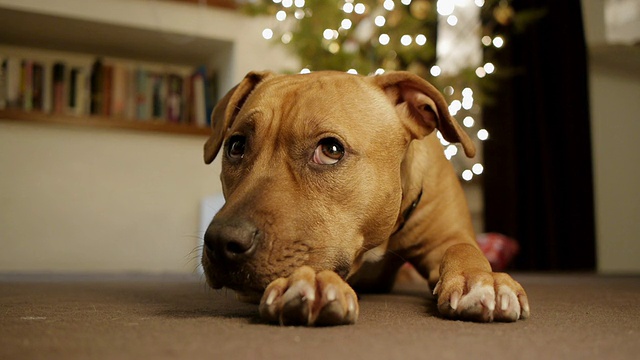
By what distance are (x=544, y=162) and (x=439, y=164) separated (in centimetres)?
278

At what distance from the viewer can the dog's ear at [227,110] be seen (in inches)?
67.9

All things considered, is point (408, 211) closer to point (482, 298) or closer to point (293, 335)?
point (482, 298)

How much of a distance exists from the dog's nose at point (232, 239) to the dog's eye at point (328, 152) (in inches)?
11.8

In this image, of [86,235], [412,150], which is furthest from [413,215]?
[86,235]

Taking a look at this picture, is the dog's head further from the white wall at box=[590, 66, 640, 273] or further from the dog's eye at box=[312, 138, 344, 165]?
the white wall at box=[590, 66, 640, 273]

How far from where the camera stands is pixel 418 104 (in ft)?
5.31

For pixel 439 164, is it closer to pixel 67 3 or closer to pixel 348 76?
pixel 348 76

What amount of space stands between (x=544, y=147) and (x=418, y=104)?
121 inches

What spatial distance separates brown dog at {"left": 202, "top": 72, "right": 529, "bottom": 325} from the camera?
1.13 m

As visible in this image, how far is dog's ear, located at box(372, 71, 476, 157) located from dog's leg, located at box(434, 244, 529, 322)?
0.41 m

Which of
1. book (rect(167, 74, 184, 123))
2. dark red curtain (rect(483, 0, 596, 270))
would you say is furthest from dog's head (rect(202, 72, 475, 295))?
dark red curtain (rect(483, 0, 596, 270))

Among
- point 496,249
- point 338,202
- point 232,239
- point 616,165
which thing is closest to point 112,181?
point 496,249

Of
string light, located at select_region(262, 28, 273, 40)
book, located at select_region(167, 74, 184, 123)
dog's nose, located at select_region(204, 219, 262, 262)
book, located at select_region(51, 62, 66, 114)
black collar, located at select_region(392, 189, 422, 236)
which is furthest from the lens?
book, located at select_region(167, 74, 184, 123)

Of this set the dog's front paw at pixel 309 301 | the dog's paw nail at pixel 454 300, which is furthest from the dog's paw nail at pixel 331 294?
the dog's paw nail at pixel 454 300
